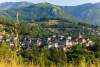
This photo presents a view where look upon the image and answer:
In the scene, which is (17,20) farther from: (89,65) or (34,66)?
(89,65)

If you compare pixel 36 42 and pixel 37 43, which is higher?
pixel 37 43

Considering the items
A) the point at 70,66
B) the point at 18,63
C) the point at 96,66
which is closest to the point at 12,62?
the point at 18,63

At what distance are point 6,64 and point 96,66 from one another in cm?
132

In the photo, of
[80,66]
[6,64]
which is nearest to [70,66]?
[80,66]

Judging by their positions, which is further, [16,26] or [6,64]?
[6,64]

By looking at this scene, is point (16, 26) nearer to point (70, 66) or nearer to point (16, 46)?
point (16, 46)

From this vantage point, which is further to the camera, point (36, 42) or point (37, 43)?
point (36, 42)

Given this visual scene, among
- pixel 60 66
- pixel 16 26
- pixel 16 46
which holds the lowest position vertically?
pixel 60 66

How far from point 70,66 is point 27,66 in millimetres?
612

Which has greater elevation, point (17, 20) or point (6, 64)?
point (17, 20)

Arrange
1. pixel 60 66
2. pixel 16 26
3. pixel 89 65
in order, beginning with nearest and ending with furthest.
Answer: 1. pixel 16 26
2. pixel 89 65
3. pixel 60 66

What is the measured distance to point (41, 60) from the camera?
5645 millimetres

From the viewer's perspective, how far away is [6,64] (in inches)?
201

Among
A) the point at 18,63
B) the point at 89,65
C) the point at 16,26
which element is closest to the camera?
the point at 16,26
